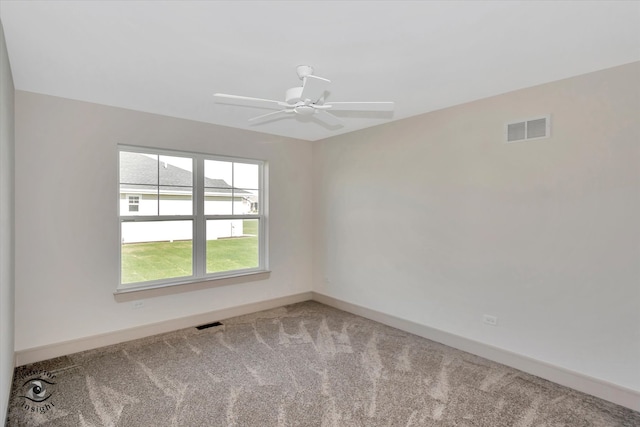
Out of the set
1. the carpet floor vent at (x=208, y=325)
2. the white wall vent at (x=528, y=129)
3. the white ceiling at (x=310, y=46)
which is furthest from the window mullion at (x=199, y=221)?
the white wall vent at (x=528, y=129)

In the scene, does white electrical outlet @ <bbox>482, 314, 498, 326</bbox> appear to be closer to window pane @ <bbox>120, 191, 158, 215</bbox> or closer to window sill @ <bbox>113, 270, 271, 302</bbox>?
window sill @ <bbox>113, 270, 271, 302</bbox>

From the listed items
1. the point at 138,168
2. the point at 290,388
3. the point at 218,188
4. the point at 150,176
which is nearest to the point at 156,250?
the point at 150,176

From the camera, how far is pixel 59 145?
129 inches

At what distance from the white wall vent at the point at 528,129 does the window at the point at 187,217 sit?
10.6 feet

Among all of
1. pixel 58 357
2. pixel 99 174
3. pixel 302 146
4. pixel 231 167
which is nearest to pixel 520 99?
pixel 302 146

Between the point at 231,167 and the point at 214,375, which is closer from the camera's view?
the point at 214,375

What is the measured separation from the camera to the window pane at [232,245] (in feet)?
14.7

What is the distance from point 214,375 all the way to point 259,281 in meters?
1.91

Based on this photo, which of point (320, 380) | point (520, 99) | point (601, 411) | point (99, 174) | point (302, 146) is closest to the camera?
point (601, 411)

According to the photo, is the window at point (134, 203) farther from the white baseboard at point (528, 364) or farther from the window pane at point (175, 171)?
the white baseboard at point (528, 364)

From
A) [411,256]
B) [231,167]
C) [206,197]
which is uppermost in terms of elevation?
[231,167]

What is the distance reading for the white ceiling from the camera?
74.2 inches

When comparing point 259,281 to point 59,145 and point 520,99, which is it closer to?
point 59,145

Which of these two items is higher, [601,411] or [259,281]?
[259,281]
